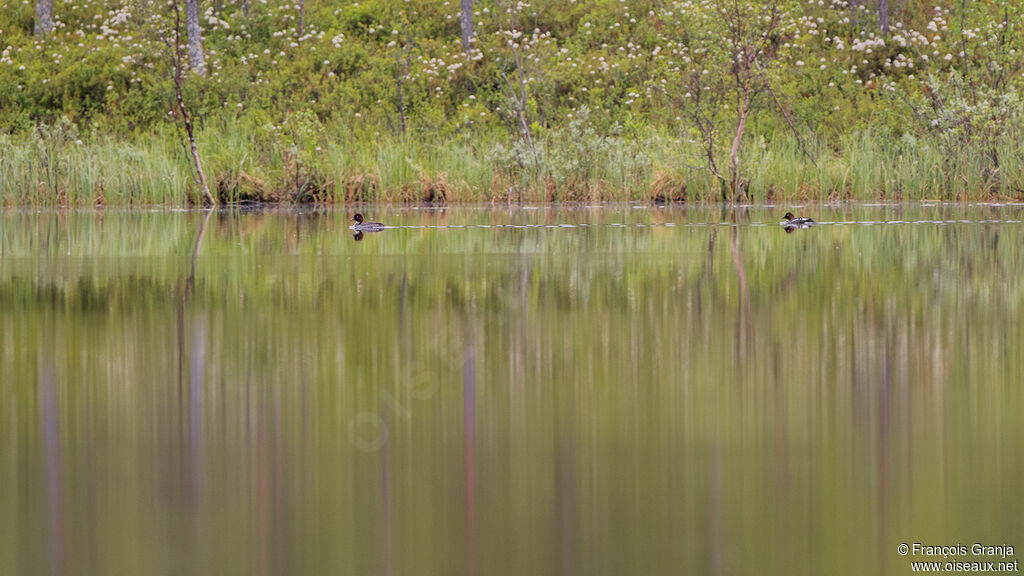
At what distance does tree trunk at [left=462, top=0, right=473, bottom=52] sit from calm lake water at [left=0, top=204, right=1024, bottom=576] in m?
25.7

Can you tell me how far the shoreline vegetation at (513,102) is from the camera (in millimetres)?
20406

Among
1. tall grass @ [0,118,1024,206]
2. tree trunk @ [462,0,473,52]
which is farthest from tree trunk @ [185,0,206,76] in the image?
tall grass @ [0,118,1024,206]

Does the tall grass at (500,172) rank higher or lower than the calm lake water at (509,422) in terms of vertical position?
higher

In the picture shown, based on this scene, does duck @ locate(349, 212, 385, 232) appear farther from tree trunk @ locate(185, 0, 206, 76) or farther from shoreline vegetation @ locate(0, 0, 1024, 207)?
tree trunk @ locate(185, 0, 206, 76)

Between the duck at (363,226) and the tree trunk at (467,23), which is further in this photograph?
the tree trunk at (467,23)

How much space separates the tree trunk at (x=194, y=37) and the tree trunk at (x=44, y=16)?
5030 mm

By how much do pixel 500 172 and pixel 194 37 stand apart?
48.0 feet

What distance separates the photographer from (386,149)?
888 inches

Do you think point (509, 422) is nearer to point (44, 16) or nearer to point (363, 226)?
point (363, 226)

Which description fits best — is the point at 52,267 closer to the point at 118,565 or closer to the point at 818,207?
the point at 118,565

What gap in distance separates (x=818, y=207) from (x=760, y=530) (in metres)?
16.3

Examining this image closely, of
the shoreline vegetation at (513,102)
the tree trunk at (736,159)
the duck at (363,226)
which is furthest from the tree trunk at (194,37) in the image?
the duck at (363,226)

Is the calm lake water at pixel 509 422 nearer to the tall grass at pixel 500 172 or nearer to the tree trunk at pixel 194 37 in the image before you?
the tall grass at pixel 500 172

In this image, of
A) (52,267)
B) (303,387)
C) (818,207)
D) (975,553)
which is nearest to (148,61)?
(818,207)
